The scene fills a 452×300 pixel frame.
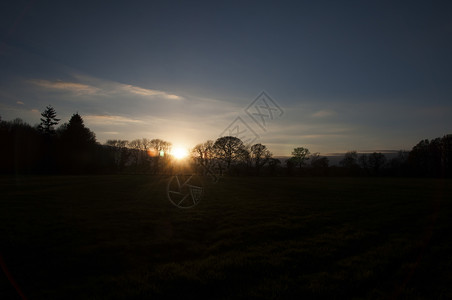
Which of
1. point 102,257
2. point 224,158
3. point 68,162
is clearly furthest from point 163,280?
point 68,162

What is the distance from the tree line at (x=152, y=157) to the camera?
54719 millimetres

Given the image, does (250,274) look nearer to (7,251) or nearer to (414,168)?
(7,251)

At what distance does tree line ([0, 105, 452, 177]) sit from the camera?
54719 millimetres

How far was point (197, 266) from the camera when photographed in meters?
6.17

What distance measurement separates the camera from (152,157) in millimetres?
93250

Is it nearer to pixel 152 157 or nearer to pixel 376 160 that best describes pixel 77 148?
pixel 152 157

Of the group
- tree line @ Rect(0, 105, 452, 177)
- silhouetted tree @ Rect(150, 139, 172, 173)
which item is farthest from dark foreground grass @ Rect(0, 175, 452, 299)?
silhouetted tree @ Rect(150, 139, 172, 173)

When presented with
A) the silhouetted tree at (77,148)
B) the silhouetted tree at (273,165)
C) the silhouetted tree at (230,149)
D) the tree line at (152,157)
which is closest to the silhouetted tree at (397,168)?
the tree line at (152,157)

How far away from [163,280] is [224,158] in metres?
59.7

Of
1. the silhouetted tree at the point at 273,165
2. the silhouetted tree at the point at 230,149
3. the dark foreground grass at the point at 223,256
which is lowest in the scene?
the dark foreground grass at the point at 223,256

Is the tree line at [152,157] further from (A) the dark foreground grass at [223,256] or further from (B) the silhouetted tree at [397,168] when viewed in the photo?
(A) the dark foreground grass at [223,256]

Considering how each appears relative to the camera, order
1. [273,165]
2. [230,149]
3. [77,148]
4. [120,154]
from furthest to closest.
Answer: [120,154] < [273,165] < [230,149] < [77,148]

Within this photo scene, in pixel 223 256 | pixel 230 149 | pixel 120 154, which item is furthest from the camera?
pixel 120 154

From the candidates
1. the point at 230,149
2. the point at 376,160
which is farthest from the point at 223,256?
the point at 376,160
